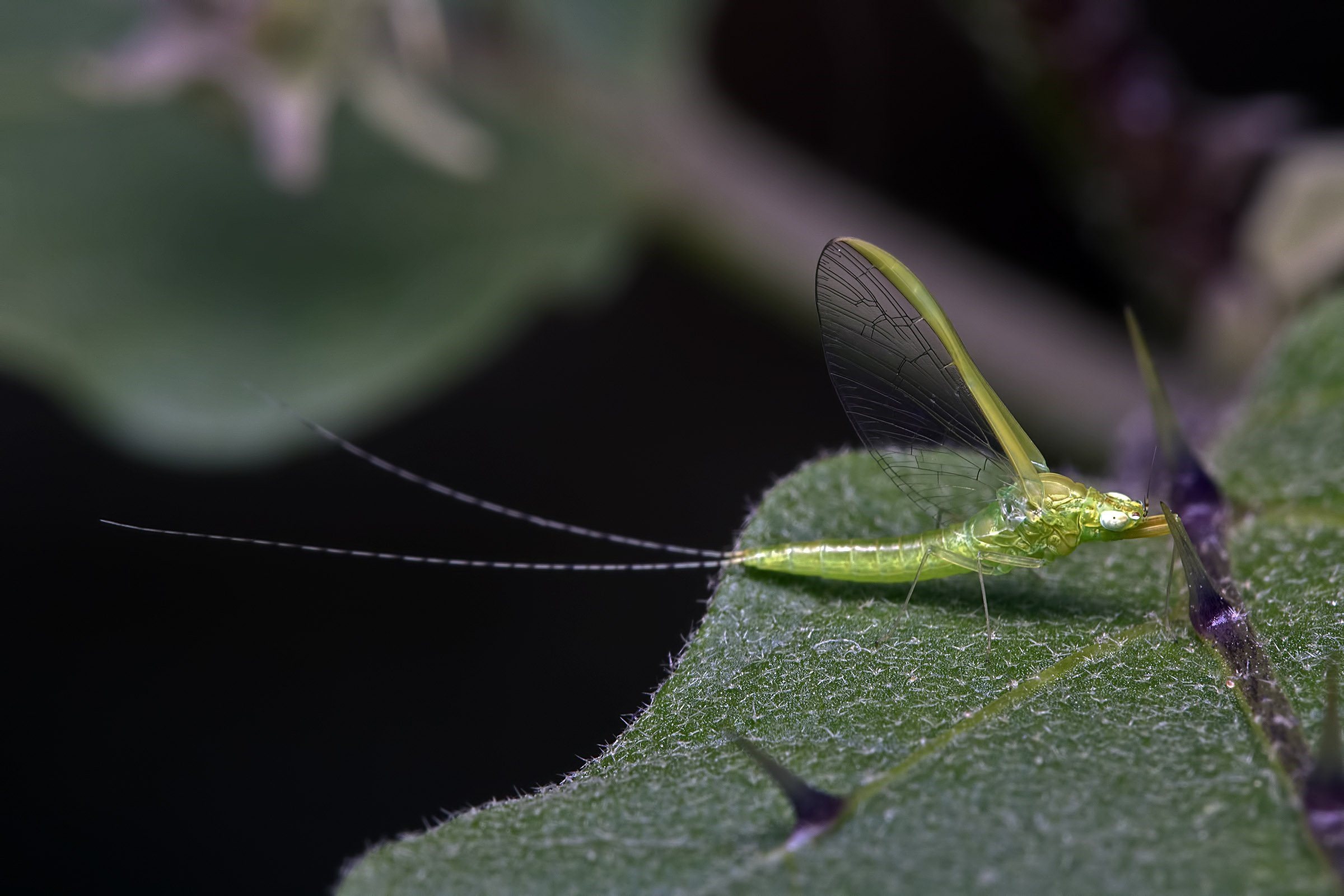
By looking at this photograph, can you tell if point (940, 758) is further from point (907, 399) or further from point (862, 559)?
point (907, 399)

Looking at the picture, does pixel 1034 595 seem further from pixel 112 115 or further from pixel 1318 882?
pixel 112 115

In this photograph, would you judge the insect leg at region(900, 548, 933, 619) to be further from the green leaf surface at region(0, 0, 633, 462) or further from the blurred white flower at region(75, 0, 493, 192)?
the green leaf surface at region(0, 0, 633, 462)

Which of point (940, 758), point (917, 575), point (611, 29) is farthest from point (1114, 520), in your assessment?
point (611, 29)

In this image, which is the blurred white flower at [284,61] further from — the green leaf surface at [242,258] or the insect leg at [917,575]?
the insect leg at [917,575]

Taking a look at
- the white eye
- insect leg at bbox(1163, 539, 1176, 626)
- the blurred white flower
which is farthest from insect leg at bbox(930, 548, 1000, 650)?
the blurred white flower

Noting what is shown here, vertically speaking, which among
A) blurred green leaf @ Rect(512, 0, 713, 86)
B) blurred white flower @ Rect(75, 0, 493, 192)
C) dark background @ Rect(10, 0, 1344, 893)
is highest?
blurred green leaf @ Rect(512, 0, 713, 86)
